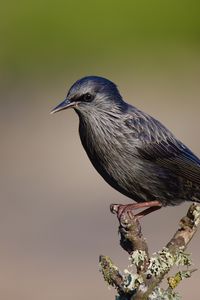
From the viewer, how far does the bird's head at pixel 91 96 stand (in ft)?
22.6

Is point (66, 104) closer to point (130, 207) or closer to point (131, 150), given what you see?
point (131, 150)

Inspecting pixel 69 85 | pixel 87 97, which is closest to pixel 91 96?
pixel 87 97

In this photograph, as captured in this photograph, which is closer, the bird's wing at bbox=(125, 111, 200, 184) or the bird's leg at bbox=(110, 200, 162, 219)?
the bird's leg at bbox=(110, 200, 162, 219)

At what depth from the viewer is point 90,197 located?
1350 cm

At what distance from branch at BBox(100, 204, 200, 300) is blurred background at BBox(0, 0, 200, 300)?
20.7 feet

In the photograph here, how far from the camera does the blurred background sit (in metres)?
12.7

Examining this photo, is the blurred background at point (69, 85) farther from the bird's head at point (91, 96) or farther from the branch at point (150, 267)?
the branch at point (150, 267)

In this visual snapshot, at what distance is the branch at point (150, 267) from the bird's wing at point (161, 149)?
143 centimetres

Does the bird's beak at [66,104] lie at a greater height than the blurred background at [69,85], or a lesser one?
lesser

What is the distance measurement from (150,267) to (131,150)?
1.77 meters

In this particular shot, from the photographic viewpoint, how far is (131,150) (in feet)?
22.9

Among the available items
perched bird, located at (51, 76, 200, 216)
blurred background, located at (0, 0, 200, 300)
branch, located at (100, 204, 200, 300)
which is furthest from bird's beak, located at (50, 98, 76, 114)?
blurred background, located at (0, 0, 200, 300)

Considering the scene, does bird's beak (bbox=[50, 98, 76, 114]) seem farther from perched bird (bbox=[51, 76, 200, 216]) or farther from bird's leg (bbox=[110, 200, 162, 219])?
bird's leg (bbox=[110, 200, 162, 219])

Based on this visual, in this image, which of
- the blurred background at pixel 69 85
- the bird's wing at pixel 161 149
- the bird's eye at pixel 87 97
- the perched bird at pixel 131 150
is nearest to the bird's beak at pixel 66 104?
the perched bird at pixel 131 150
